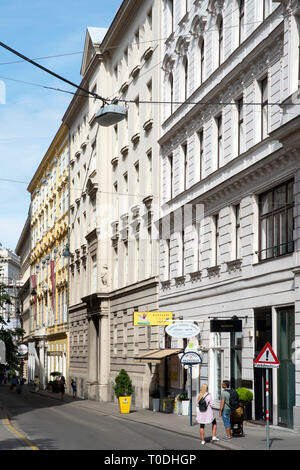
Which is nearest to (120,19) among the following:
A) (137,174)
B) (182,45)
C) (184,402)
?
(137,174)

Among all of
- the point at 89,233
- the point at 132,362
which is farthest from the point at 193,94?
the point at 89,233

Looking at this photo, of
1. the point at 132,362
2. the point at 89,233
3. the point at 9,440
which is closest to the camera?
the point at 9,440

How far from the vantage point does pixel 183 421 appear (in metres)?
32.5

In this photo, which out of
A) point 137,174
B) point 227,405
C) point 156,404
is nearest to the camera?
point 227,405

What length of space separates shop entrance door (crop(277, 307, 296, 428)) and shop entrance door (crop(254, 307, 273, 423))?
2.59 ft

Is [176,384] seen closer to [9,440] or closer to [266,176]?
[266,176]

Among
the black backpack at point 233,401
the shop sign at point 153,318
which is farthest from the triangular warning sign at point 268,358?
the shop sign at point 153,318

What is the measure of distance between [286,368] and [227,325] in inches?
150

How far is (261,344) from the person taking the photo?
2859 centimetres

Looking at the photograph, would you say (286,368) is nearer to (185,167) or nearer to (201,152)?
(201,152)

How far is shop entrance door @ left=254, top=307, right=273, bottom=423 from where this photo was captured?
1098 inches

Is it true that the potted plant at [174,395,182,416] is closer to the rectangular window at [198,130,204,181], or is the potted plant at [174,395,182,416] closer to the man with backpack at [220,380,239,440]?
the rectangular window at [198,130,204,181]

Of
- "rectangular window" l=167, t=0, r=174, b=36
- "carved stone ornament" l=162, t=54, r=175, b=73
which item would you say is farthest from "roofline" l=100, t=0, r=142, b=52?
"carved stone ornament" l=162, t=54, r=175, b=73
